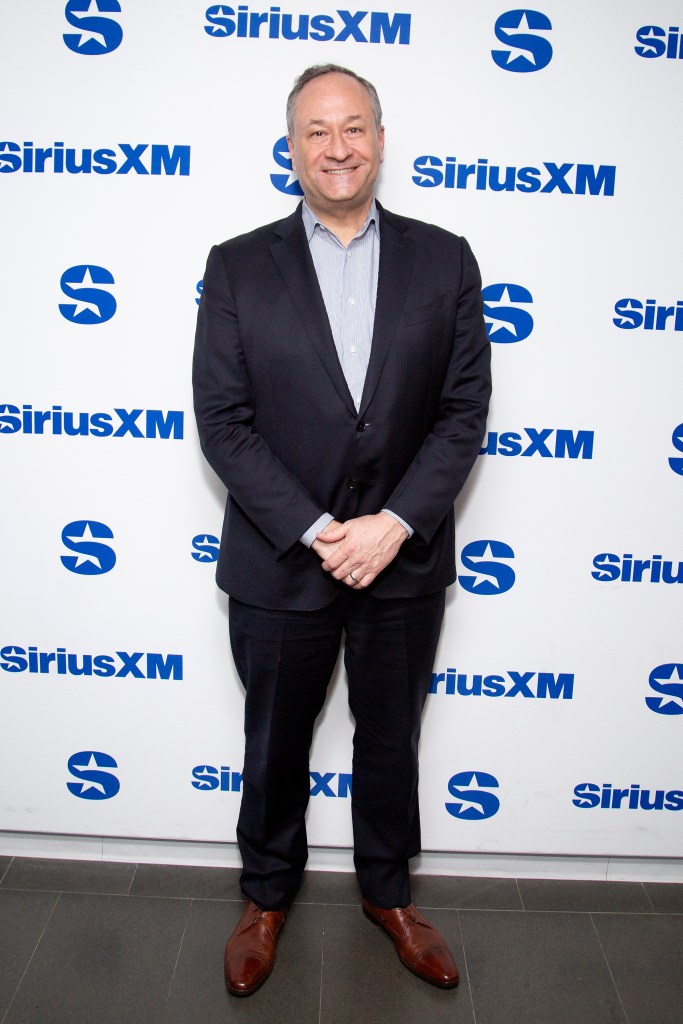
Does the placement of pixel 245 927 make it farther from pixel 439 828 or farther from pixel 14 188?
pixel 14 188

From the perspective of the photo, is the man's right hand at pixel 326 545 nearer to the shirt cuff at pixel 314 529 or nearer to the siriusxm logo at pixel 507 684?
the shirt cuff at pixel 314 529

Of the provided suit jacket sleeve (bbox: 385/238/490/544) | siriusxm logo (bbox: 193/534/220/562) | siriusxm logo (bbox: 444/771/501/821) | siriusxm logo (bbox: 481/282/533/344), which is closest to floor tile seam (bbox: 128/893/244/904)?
siriusxm logo (bbox: 444/771/501/821)

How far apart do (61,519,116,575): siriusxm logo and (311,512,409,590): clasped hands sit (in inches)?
25.6

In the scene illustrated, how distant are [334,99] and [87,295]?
0.72 meters

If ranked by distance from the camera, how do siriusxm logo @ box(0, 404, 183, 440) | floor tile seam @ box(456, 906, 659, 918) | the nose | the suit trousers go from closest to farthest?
the nose < the suit trousers < siriusxm logo @ box(0, 404, 183, 440) < floor tile seam @ box(456, 906, 659, 918)

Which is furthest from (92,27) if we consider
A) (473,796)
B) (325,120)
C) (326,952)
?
(326,952)

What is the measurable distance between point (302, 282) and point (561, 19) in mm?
838

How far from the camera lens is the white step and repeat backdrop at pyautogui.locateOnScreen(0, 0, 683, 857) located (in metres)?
2.04

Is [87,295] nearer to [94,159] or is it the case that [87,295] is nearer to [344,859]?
[94,159]

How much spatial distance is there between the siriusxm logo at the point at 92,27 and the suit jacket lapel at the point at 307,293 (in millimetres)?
589

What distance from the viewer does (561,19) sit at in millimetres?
2023

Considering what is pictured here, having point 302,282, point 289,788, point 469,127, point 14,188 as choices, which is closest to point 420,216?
point 469,127

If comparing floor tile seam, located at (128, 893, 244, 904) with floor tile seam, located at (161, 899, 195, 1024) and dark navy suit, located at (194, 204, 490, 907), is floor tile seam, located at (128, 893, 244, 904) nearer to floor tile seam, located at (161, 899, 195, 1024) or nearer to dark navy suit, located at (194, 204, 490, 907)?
floor tile seam, located at (161, 899, 195, 1024)

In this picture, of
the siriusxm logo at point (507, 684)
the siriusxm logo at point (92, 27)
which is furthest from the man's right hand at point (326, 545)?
the siriusxm logo at point (92, 27)
